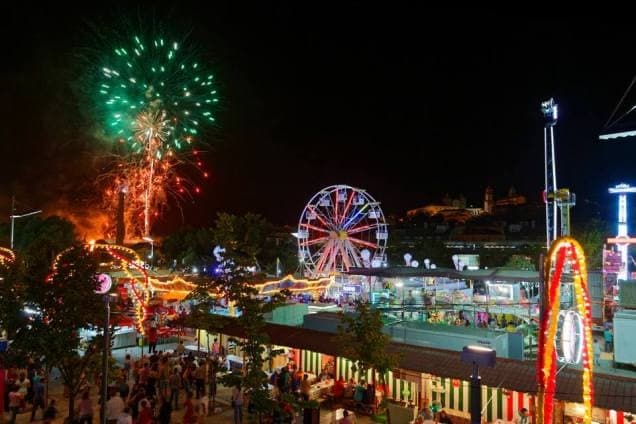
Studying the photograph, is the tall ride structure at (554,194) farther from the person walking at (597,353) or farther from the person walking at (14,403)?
the person walking at (14,403)

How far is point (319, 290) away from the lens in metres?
31.2

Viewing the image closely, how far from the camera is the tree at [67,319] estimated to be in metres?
10.1

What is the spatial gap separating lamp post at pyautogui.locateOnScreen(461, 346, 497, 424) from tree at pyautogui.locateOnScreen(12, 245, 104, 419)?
24.3 ft

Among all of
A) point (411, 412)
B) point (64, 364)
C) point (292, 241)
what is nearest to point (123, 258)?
point (64, 364)

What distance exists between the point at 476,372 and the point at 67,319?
8.06m

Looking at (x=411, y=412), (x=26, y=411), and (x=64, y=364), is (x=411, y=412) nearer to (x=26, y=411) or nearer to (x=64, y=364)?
(x=64, y=364)

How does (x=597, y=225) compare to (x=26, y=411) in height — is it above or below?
above

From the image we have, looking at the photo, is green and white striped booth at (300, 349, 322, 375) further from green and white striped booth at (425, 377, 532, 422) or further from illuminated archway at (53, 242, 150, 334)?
illuminated archway at (53, 242, 150, 334)

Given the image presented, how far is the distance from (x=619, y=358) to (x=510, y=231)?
91594mm

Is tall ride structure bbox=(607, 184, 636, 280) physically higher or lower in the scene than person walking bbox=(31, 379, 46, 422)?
higher

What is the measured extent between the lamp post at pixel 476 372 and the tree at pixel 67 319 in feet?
24.3

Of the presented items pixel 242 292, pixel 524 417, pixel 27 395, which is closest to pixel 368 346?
pixel 242 292

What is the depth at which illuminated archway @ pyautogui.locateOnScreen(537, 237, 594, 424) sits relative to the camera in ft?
24.5

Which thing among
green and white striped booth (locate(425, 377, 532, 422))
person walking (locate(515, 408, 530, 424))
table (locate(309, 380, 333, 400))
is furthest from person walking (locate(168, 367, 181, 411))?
person walking (locate(515, 408, 530, 424))
